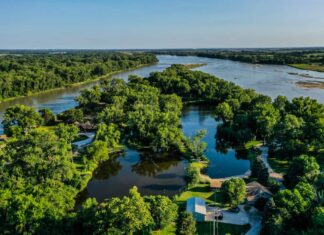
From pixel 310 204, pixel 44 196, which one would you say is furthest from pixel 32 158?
pixel 310 204

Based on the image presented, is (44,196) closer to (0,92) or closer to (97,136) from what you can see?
(97,136)

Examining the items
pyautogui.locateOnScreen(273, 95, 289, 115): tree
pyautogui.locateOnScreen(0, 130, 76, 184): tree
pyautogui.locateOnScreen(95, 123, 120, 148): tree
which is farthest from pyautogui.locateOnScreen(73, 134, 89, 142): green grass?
pyautogui.locateOnScreen(273, 95, 289, 115): tree

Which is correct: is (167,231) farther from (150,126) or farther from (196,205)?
(150,126)

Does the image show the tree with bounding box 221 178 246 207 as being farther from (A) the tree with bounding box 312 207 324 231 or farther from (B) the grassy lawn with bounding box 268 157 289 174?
(B) the grassy lawn with bounding box 268 157 289 174

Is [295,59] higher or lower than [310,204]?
higher

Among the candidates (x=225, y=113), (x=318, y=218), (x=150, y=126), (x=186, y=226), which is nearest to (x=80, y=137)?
(x=150, y=126)

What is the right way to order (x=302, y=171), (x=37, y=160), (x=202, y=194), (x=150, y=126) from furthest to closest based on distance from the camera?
1. (x=150, y=126)
2. (x=37, y=160)
3. (x=202, y=194)
4. (x=302, y=171)

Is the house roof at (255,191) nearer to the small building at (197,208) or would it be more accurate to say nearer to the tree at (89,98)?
the small building at (197,208)
